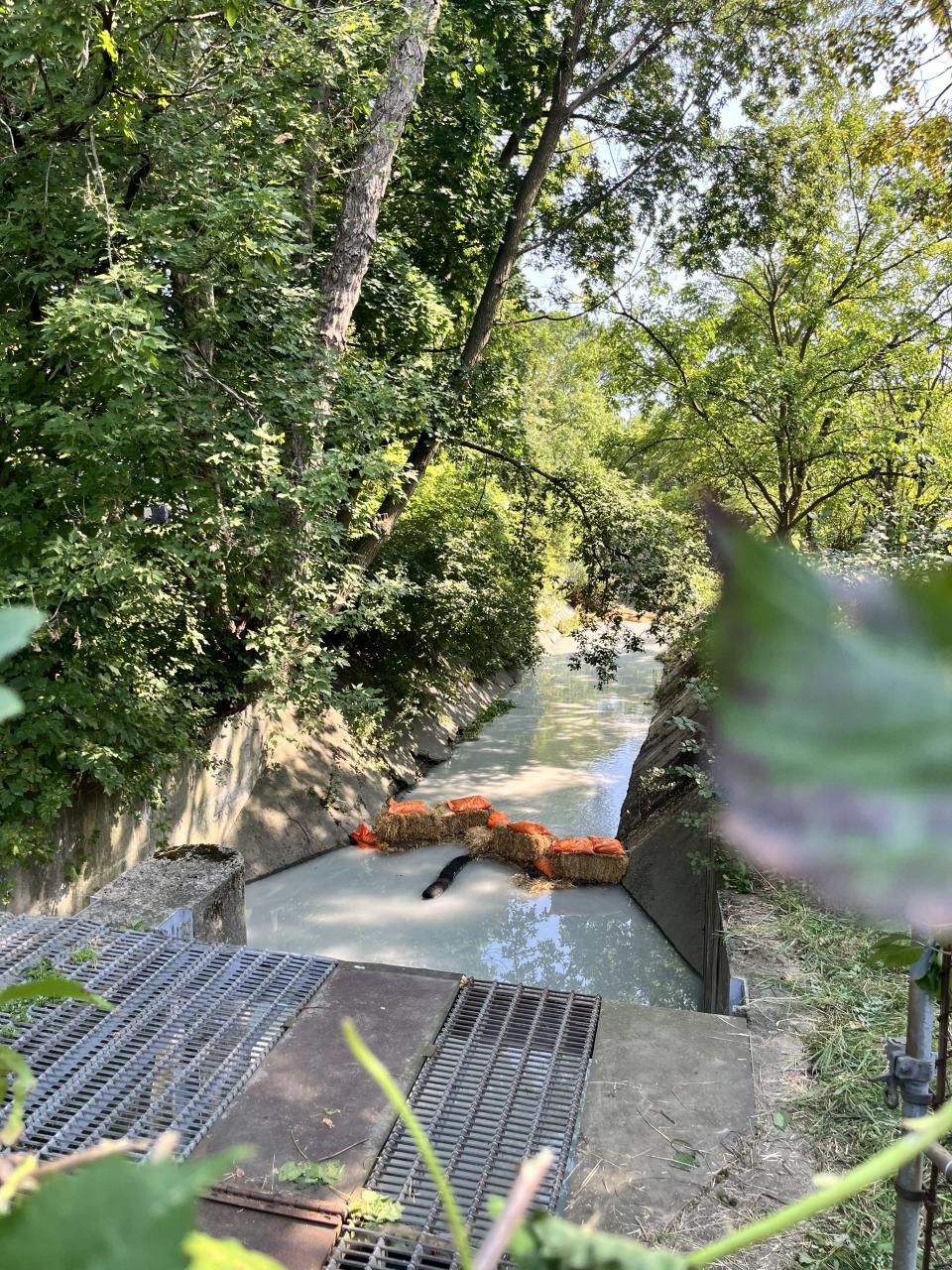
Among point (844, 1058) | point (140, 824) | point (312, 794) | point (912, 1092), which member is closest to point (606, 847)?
point (312, 794)

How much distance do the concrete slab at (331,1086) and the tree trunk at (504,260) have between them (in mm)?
5487

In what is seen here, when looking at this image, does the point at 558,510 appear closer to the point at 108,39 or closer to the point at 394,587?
the point at 394,587

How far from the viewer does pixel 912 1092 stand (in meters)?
1.69

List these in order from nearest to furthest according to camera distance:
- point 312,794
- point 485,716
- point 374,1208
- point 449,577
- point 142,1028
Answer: point 374,1208, point 142,1028, point 312,794, point 449,577, point 485,716

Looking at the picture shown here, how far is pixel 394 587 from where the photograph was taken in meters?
7.85

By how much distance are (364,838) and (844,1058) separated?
6.42m

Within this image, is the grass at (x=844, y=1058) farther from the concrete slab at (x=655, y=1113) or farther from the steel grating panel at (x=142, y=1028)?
the steel grating panel at (x=142, y=1028)

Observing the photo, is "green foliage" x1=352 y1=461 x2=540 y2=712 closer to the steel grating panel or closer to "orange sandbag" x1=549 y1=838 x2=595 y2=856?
"orange sandbag" x1=549 y1=838 x2=595 y2=856

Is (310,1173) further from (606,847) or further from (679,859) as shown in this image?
(606,847)

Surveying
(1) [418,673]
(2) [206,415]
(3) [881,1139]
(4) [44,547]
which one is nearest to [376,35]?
(2) [206,415]

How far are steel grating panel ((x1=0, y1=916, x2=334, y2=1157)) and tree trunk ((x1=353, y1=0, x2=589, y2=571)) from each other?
5.31 meters

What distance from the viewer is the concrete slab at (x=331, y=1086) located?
10.3 ft

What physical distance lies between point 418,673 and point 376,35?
805 centimetres

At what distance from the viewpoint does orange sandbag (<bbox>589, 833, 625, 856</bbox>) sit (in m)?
8.68
